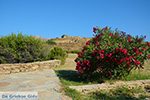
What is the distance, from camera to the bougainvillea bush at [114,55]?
6.07 metres

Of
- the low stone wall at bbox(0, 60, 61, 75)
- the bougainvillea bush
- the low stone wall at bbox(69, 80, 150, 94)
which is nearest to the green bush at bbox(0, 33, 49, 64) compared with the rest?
the low stone wall at bbox(0, 60, 61, 75)

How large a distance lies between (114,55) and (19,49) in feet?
24.0

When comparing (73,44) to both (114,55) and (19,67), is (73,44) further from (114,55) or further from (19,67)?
(114,55)

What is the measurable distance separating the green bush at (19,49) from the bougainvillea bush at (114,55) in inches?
207

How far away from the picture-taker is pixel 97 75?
7.22 metres

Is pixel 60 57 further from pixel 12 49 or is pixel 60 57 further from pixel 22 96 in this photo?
pixel 22 96

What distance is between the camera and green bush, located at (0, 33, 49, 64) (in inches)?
419

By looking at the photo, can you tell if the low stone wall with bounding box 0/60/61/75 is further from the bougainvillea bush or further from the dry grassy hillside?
the dry grassy hillside

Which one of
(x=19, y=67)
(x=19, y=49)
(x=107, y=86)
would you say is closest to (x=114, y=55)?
(x=107, y=86)

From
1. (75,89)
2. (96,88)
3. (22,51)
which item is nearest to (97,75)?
(96,88)

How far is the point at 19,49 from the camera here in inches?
425

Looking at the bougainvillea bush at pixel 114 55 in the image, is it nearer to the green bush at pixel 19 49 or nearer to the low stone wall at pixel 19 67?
the low stone wall at pixel 19 67

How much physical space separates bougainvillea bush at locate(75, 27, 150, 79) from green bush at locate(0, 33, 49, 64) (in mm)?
5263

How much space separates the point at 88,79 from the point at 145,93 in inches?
95.3
